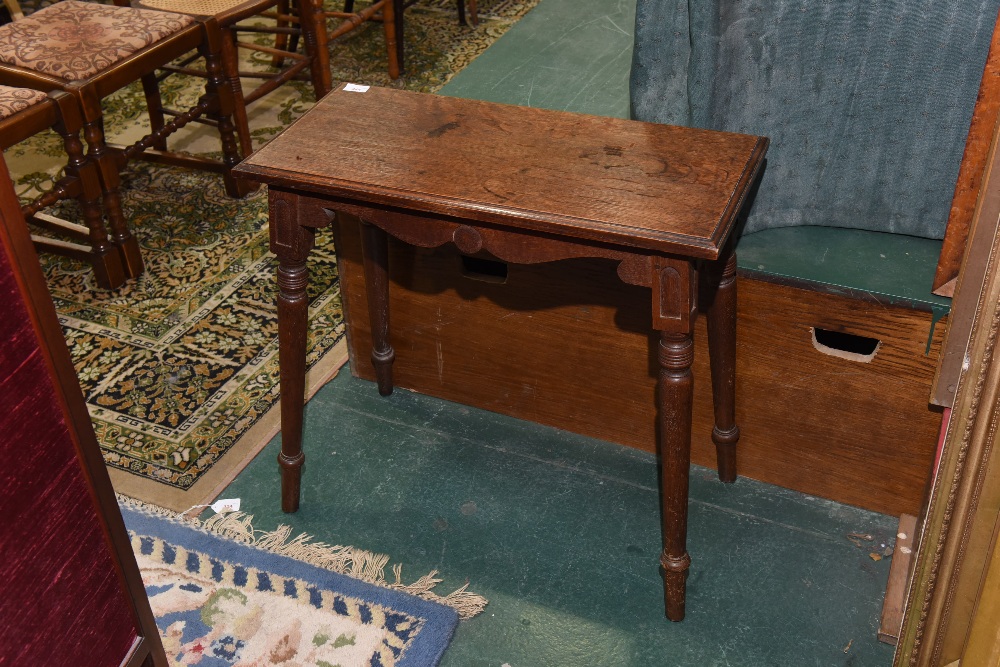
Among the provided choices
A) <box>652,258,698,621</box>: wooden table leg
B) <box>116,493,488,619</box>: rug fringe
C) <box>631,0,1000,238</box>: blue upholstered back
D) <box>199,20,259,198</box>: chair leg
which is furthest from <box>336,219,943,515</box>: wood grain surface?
<box>199,20,259,198</box>: chair leg

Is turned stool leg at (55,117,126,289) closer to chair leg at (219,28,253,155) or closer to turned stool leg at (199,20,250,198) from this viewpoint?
turned stool leg at (199,20,250,198)

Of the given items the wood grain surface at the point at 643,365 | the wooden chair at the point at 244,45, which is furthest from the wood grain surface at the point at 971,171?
the wooden chair at the point at 244,45

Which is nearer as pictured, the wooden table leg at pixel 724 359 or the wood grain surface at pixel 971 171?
the wood grain surface at pixel 971 171

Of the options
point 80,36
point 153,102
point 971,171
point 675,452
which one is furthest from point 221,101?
point 971,171

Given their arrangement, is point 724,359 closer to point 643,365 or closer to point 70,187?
point 643,365

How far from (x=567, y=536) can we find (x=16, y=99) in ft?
5.24

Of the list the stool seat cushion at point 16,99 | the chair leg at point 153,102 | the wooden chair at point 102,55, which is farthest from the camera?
the chair leg at point 153,102

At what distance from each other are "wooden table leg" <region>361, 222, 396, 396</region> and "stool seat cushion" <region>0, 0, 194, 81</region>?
39.5 inches

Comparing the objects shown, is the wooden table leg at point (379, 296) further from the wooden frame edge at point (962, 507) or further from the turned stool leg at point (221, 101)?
the wooden frame edge at point (962, 507)

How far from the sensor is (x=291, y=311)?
1.77m

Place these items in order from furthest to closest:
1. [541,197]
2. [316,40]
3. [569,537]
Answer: [316,40], [569,537], [541,197]

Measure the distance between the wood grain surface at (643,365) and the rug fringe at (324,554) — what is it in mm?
481

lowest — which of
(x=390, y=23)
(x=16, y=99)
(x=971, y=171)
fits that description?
(x=390, y=23)

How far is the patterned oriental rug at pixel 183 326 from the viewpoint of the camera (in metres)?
2.24
